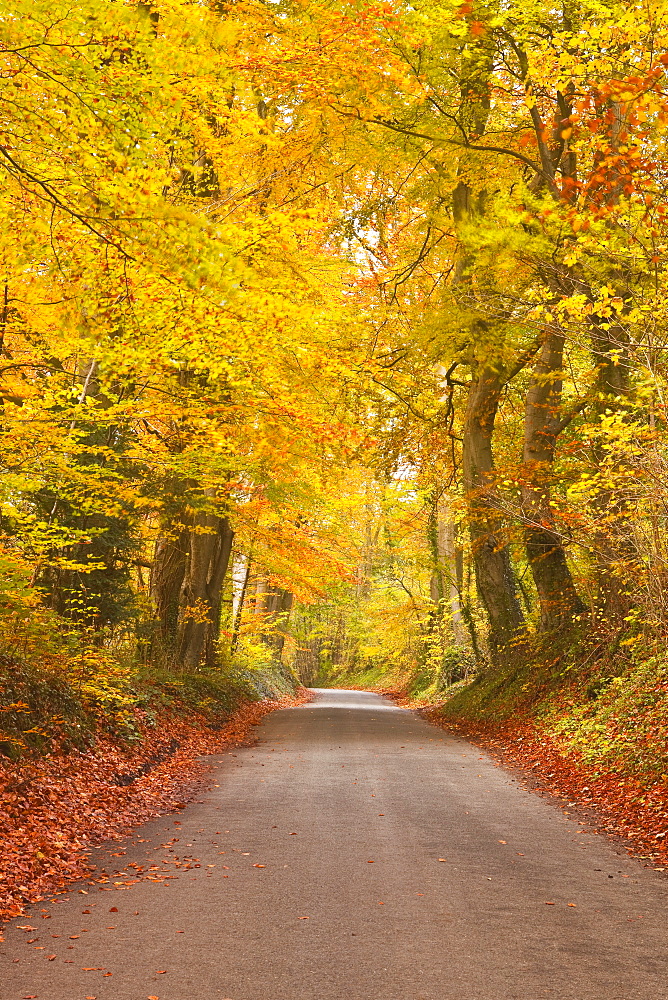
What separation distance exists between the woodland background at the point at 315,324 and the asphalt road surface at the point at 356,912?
173cm

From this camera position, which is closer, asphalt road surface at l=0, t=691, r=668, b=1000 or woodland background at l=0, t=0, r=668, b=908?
asphalt road surface at l=0, t=691, r=668, b=1000

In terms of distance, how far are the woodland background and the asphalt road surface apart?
1.73 meters

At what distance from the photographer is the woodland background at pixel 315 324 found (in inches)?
299

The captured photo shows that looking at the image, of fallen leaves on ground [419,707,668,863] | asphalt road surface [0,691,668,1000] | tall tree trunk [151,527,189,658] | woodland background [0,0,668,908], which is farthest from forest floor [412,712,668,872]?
tall tree trunk [151,527,189,658]

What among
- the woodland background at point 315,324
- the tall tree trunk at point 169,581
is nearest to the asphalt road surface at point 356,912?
the woodland background at point 315,324

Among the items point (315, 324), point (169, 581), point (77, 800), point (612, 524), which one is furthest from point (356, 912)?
point (169, 581)

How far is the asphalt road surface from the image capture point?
4641 millimetres

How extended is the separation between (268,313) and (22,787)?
6.84 meters

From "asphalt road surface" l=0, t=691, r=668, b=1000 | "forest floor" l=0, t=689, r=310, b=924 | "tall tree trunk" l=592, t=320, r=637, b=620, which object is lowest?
"asphalt road surface" l=0, t=691, r=668, b=1000

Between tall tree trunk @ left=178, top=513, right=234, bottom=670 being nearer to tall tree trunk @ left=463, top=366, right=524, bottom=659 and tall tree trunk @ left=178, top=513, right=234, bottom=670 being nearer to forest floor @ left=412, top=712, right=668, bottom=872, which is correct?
tall tree trunk @ left=463, top=366, right=524, bottom=659

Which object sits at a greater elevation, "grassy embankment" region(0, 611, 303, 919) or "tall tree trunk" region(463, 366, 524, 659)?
"tall tree trunk" region(463, 366, 524, 659)

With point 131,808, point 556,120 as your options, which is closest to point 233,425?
point 556,120

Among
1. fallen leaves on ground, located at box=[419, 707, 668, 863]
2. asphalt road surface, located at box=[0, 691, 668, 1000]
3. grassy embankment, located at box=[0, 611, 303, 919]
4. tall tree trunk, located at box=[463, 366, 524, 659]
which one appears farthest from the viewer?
tall tree trunk, located at box=[463, 366, 524, 659]

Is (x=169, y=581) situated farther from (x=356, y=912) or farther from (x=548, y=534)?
(x=356, y=912)
